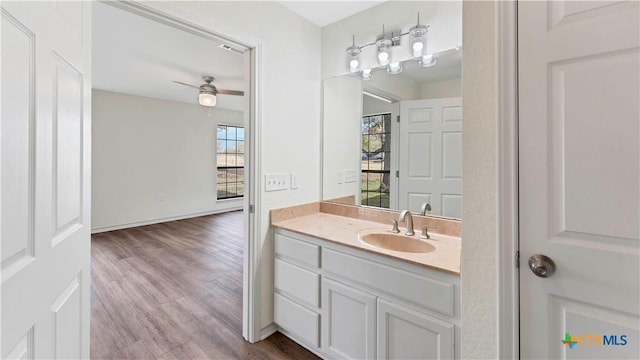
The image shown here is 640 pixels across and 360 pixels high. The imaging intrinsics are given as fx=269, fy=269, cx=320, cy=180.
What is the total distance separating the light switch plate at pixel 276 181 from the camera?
1.94 metres

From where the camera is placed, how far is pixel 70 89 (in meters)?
0.94

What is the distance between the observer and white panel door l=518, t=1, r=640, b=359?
82cm

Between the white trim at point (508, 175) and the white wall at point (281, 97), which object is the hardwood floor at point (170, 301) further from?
the white trim at point (508, 175)

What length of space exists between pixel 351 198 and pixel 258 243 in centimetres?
86

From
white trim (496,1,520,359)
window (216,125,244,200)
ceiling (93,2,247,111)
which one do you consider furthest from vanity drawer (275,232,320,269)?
window (216,125,244,200)

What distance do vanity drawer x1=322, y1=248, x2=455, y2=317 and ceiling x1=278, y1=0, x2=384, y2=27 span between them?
1.80 meters

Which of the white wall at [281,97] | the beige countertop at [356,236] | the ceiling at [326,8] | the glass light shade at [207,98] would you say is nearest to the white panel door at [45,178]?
the white wall at [281,97]

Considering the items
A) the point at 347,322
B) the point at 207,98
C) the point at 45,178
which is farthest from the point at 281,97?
the point at 207,98

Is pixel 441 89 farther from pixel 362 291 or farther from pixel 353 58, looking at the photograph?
pixel 362 291

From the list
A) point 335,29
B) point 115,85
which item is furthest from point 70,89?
point 115,85

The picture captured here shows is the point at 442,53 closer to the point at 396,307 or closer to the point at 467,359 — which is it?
the point at 396,307

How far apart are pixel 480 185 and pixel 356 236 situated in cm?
83

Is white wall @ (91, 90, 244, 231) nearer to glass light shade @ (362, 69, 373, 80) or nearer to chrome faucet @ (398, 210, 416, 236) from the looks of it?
glass light shade @ (362, 69, 373, 80)

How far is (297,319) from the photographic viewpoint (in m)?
1.80
